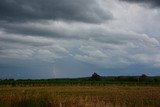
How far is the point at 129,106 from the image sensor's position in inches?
911

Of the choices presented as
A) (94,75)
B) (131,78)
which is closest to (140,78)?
(131,78)

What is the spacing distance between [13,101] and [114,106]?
647cm

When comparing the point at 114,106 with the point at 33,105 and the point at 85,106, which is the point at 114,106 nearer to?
the point at 85,106

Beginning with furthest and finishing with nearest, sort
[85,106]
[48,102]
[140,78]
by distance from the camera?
[140,78] < [48,102] < [85,106]

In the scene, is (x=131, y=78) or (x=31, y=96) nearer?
(x=31, y=96)

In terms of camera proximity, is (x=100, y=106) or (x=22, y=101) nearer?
(x=100, y=106)

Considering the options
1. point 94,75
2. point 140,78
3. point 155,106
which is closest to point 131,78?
point 140,78

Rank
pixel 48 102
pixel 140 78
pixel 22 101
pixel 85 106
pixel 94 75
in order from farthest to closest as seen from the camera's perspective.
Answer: pixel 94 75 → pixel 140 78 → pixel 22 101 → pixel 48 102 → pixel 85 106

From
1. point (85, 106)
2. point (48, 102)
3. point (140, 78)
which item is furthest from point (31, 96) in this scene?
point (140, 78)

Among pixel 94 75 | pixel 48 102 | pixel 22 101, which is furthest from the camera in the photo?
pixel 94 75

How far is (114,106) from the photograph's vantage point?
21.0 meters

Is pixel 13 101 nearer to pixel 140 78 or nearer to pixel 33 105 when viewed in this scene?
pixel 33 105

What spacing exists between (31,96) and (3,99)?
73.4 inches

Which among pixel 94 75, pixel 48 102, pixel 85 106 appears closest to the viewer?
pixel 85 106
